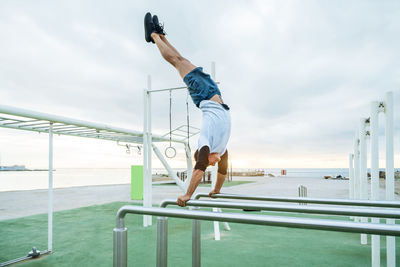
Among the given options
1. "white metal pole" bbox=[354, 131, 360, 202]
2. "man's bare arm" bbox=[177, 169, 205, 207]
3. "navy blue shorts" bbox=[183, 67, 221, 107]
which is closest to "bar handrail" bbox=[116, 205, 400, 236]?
"man's bare arm" bbox=[177, 169, 205, 207]

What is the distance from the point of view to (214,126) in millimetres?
2479

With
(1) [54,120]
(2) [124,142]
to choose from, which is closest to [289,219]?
(1) [54,120]

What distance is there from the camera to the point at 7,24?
515 centimetres

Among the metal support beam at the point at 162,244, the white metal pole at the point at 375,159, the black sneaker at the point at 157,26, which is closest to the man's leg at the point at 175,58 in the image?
the black sneaker at the point at 157,26

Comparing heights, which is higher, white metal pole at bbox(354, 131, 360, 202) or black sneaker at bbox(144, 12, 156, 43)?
black sneaker at bbox(144, 12, 156, 43)

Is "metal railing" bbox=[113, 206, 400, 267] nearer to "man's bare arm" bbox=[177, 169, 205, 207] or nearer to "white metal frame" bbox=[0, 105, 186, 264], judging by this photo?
"man's bare arm" bbox=[177, 169, 205, 207]

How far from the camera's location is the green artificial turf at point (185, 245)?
3832 mm

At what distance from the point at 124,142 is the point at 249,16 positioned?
12.8 ft

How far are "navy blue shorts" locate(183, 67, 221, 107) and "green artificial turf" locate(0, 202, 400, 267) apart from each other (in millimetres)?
2358

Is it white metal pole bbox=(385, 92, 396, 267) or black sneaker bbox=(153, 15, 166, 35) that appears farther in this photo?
white metal pole bbox=(385, 92, 396, 267)

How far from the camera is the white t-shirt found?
2.46 metres

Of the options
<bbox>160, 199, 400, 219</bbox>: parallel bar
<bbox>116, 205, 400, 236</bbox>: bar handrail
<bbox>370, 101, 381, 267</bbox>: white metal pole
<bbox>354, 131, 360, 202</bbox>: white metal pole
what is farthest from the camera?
<bbox>354, 131, 360, 202</bbox>: white metal pole

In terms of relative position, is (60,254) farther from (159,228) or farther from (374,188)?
(374,188)

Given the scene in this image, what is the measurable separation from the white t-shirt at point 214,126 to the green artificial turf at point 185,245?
2.01m
